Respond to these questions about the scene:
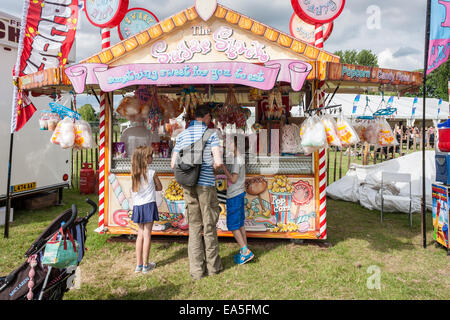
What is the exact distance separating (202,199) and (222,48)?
7.18ft

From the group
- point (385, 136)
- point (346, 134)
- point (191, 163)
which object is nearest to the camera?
point (191, 163)

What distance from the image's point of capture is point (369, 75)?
412 cm

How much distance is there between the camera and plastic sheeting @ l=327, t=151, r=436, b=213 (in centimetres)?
679

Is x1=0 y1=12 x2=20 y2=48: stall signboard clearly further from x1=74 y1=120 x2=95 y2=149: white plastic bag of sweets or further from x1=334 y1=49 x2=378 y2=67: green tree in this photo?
x1=334 y1=49 x2=378 y2=67: green tree

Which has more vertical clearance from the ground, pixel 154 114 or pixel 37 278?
pixel 154 114

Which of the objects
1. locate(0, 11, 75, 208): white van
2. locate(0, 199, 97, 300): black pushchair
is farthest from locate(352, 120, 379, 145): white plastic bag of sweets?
locate(0, 11, 75, 208): white van

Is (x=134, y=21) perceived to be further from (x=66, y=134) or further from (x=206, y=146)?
(x=206, y=146)

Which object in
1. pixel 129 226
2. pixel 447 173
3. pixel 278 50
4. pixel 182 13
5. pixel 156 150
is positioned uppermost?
pixel 182 13

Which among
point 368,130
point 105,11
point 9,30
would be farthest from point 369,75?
point 9,30
